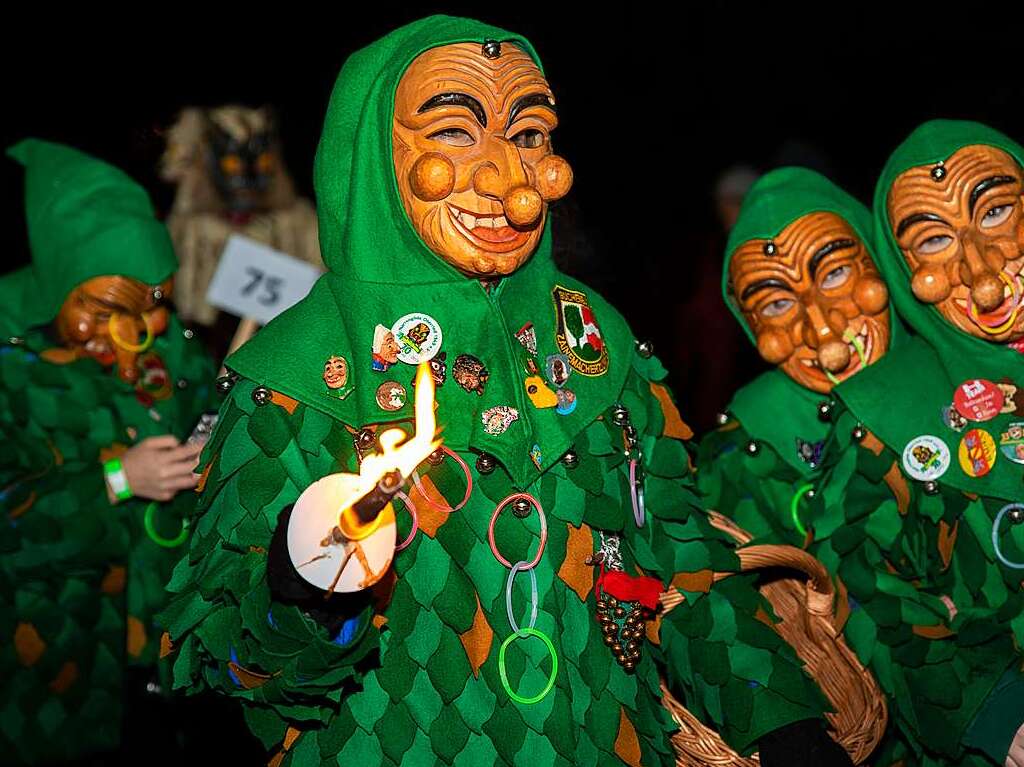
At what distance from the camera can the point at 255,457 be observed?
6.62ft

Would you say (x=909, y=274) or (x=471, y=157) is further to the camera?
(x=909, y=274)

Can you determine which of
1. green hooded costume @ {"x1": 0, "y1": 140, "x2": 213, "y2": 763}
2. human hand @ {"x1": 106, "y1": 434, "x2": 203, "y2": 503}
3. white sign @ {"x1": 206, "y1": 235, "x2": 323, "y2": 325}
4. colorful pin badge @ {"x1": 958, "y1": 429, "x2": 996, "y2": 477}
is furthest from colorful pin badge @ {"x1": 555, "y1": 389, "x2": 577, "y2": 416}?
white sign @ {"x1": 206, "y1": 235, "x2": 323, "y2": 325}

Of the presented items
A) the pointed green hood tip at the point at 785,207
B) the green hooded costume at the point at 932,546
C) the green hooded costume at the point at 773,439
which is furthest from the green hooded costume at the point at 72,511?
Result: the green hooded costume at the point at 932,546

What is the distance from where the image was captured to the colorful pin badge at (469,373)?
6.96ft

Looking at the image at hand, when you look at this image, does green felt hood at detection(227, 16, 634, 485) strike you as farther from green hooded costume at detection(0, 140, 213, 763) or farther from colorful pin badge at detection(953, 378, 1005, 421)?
green hooded costume at detection(0, 140, 213, 763)

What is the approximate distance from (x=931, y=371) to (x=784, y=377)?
0.49m

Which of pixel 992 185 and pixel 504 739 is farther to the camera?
pixel 992 185

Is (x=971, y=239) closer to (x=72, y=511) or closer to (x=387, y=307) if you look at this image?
(x=387, y=307)

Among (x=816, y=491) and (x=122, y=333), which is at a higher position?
(x=816, y=491)

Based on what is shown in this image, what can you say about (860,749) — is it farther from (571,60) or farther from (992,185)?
(571,60)

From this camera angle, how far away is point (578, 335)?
2.26 metres

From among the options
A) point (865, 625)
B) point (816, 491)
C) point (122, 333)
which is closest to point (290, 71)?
point (122, 333)

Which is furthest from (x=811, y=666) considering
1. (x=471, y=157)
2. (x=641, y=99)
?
(x=641, y=99)

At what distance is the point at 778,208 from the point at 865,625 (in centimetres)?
106
